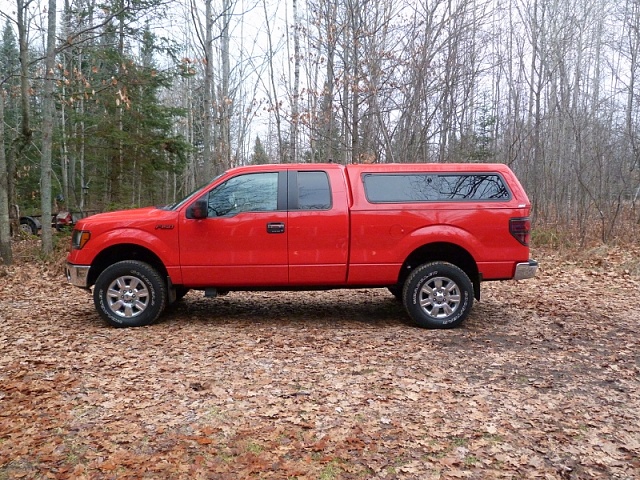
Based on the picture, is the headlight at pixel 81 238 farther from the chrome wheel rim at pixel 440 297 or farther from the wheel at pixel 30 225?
the wheel at pixel 30 225

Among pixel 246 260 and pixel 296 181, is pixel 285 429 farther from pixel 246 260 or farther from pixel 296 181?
pixel 296 181

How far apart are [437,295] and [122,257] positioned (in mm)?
3988

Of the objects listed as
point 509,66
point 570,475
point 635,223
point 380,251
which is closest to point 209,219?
point 380,251

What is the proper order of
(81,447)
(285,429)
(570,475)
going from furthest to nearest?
1. (285,429)
2. (81,447)
3. (570,475)

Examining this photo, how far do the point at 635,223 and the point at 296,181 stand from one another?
1402cm

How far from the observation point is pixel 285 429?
3.40 metres

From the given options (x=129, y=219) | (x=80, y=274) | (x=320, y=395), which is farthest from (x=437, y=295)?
(x=80, y=274)

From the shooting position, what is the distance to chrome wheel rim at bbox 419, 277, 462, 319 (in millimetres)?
5895

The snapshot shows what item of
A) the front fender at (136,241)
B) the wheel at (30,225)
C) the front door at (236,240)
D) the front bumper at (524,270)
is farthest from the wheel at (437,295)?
the wheel at (30,225)

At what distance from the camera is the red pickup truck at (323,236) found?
19.1ft

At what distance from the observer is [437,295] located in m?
5.91

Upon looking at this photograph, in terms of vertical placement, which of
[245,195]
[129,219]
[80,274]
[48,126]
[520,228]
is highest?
[48,126]

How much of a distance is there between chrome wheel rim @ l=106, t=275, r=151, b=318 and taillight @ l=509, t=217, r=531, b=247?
4458mm

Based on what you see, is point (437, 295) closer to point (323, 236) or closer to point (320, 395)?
point (323, 236)
